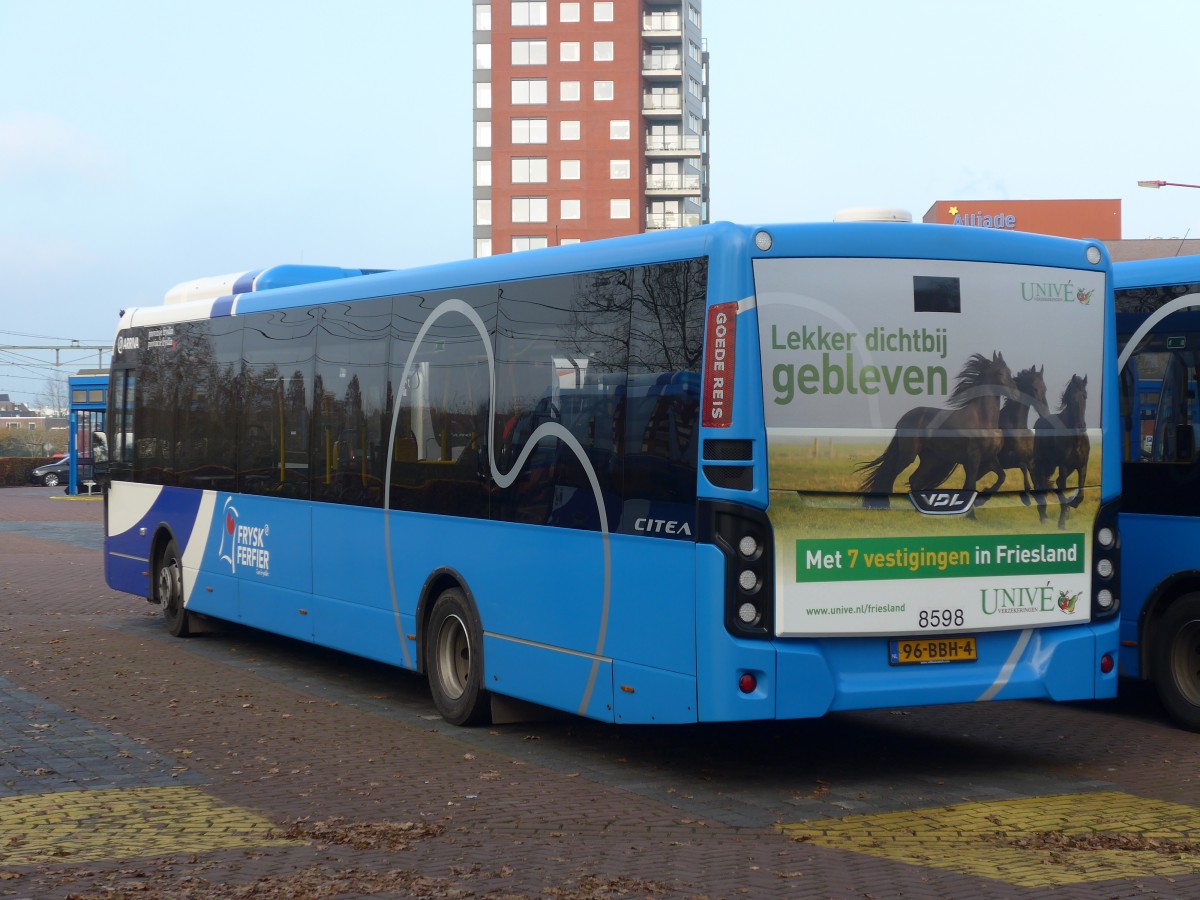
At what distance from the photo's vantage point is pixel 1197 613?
10344 mm

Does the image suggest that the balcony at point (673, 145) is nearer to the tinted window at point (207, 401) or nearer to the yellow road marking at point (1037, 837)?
the tinted window at point (207, 401)

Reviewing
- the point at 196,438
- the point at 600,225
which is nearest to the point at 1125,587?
the point at 196,438

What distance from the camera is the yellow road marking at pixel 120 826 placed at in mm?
7215

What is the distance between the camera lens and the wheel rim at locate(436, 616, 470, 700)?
10.8m

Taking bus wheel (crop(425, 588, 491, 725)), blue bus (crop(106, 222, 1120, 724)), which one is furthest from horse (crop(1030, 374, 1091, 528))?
bus wheel (crop(425, 588, 491, 725))

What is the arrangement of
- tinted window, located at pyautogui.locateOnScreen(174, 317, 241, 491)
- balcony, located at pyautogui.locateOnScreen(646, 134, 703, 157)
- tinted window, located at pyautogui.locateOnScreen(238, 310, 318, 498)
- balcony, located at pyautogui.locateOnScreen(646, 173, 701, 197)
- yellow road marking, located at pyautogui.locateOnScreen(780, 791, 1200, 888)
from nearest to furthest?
1. yellow road marking, located at pyautogui.locateOnScreen(780, 791, 1200, 888)
2. tinted window, located at pyautogui.locateOnScreen(238, 310, 318, 498)
3. tinted window, located at pyautogui.locateOnScreen(174, 317, 241, 491)
4. balcony, located at pyautogui.locateOnScreen(646, 134, 703, 157)
5. balcony, located at pyautogui.locateOnScreen(646, 173, 701, 197)

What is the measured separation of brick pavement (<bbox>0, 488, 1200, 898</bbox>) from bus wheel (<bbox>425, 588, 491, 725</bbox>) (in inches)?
9.1

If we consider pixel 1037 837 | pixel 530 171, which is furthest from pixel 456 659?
pixel 530 171

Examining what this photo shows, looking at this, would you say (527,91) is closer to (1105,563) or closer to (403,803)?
(1105,563)

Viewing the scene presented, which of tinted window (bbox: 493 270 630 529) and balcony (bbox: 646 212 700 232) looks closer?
tinted window (bbox: 493 270 630 529)

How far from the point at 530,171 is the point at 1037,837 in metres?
94.3

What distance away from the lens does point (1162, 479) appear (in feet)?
34.8

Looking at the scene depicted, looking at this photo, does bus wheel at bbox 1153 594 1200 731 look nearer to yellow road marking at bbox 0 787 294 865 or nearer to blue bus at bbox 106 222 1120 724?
blue bus at bbox 106 222 1120 724

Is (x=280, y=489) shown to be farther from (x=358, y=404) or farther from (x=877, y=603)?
(x=877, y=603)
